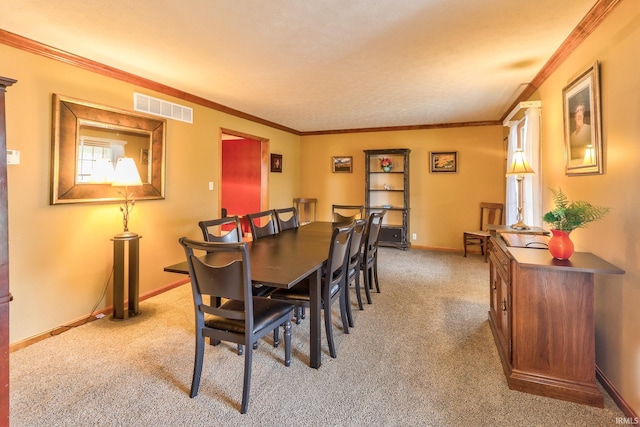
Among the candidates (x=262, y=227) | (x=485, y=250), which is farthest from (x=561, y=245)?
(x=485, y=250)

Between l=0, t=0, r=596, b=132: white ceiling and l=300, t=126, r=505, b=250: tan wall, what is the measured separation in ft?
5.85

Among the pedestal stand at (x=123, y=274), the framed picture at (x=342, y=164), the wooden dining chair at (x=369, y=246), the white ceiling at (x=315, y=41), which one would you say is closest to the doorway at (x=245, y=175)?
the framed picture at (x=342, y=164)

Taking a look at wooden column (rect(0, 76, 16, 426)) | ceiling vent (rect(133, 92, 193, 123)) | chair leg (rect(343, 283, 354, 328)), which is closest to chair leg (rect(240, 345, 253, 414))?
wooden column (rect(0, 76, 16, 426))

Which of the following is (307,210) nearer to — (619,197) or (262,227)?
(262,227)

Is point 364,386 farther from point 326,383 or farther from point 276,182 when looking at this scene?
point 276,182

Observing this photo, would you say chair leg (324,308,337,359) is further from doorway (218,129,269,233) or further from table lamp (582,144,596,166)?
doorway (218,129,269,233)

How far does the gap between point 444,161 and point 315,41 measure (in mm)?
4042

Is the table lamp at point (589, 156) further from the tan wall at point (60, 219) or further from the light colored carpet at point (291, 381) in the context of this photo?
the tan wall at point (60, 219)

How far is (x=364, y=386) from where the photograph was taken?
6.41 feet

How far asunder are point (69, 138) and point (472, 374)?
357 cm

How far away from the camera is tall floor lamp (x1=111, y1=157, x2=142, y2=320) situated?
9.47 feet

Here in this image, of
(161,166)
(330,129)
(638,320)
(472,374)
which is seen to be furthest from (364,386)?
(330,129)

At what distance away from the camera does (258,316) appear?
189cm

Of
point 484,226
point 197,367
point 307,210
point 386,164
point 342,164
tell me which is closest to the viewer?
point 197,367
